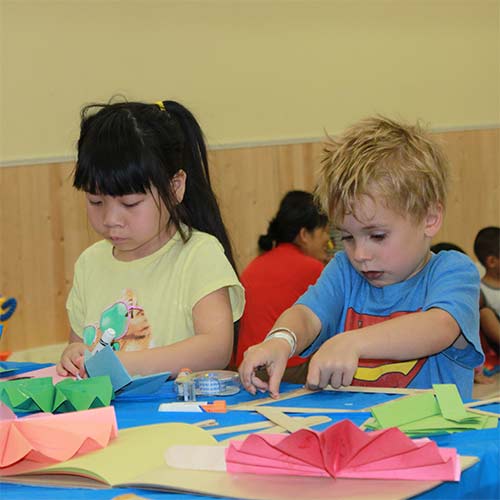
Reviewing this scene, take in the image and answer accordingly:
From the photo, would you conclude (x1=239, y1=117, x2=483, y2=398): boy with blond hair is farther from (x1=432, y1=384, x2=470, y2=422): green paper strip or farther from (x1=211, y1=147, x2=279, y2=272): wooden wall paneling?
(x1=211, y1=147, x2=279, y2=272): wooden wall paneling

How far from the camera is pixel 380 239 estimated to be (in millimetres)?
1544

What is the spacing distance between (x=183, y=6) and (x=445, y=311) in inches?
148

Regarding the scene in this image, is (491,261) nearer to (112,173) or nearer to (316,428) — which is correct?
(112,173)

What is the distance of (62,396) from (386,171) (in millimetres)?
658

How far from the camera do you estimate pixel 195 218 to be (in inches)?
78.5

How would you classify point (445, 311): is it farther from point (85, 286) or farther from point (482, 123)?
point (482, 123)

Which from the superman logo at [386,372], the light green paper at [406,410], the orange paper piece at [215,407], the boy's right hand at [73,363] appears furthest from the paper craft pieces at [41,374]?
the light green paper at [406,410]

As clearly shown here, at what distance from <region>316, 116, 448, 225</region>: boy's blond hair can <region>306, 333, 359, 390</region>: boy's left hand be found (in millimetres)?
299

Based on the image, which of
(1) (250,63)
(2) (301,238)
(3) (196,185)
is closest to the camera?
(3) (196,185)

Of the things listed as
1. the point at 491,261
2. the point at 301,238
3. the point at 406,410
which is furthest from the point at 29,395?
the point at 491,261

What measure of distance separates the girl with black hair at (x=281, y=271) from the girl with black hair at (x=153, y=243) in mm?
1207

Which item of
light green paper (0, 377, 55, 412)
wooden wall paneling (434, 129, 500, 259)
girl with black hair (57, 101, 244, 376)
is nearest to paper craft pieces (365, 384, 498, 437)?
light green paper (0, 377, 55, 412)

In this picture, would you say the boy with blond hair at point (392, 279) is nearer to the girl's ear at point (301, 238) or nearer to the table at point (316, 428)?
the table at point (316, 428)

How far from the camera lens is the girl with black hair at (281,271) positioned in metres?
3.39
